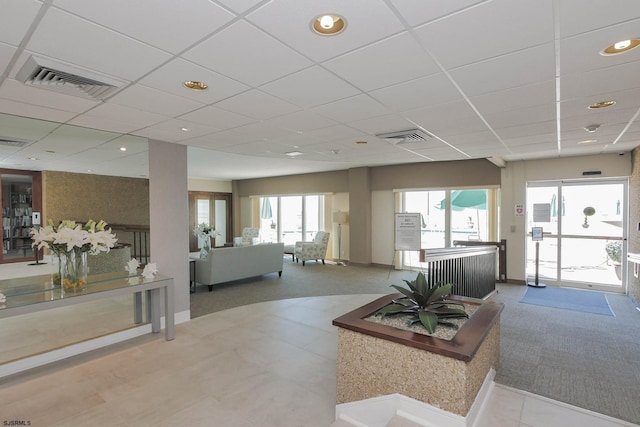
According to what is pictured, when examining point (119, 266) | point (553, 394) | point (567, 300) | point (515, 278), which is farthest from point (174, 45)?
point (515, 278)

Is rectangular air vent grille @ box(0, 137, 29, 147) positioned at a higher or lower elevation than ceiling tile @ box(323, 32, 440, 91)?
lower

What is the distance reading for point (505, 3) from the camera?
1.35 metres

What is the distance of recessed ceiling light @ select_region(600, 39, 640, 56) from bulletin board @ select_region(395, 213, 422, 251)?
13.3ft

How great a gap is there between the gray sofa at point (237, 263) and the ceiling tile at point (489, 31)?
5.42m

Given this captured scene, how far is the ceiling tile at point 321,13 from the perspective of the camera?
1.35 metres

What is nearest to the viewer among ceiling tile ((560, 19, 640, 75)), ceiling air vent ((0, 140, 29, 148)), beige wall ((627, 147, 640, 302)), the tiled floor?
ceiling tile ((560, 19, 640, 75))

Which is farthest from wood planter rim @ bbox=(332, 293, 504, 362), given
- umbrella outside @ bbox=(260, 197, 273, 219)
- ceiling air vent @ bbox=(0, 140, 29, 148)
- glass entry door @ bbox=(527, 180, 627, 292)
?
umbrella outside @ bbox=(260, 197, 273, 219)

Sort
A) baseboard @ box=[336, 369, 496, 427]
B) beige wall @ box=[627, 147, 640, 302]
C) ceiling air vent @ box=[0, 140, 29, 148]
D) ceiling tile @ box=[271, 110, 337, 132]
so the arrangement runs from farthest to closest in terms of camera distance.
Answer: beige wall @ box=[627, 147, 640, 302] → ceiling air vent @ box=[0, 140, 29, 148] → ceiling tile @ box=[271, 110, 337, 132] → baseboard @ box=[336, 369, 496, 427]

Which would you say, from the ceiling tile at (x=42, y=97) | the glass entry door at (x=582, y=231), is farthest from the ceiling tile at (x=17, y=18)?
the glass entry door at (x=582, y=231)

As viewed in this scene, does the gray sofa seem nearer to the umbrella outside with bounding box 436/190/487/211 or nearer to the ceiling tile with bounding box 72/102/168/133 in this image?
the ceiling tile with bounding box 72/102/168/133

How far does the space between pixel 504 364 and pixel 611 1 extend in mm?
3162

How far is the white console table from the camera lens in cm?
279

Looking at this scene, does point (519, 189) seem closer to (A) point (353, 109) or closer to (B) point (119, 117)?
(A) point (353, 109)

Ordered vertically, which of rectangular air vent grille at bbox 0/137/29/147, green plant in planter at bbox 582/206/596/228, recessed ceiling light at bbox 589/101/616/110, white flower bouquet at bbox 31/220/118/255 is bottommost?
white flower bouquet at bbox 31/220/118/255
